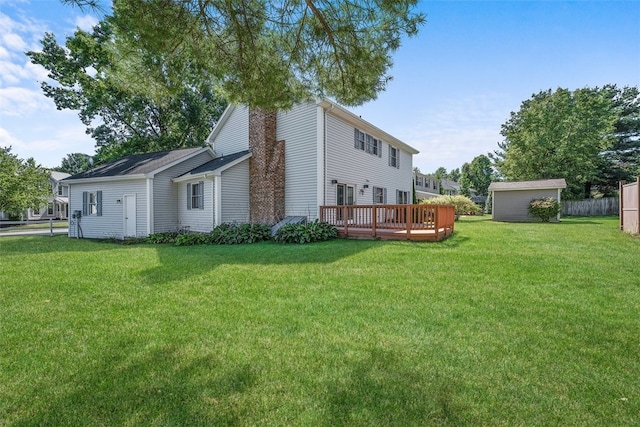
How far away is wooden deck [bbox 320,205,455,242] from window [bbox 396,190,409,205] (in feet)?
21.7

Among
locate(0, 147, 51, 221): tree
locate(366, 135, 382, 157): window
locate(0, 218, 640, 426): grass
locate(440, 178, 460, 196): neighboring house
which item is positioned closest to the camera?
locate(0, 218, 640, 426): grass

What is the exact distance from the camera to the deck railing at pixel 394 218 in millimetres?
10297

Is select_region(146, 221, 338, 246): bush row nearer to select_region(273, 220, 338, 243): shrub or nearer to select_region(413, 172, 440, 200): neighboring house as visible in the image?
select_region(273, 220, 338, 243): shrub

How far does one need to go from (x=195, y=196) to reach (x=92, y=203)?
5.78 metres

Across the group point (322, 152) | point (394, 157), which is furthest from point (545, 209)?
point (322, 152)

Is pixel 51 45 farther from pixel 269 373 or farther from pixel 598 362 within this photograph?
pixel 598 362

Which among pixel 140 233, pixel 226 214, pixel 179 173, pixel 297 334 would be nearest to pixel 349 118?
pixel 226 214

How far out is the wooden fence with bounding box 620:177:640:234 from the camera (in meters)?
10.5

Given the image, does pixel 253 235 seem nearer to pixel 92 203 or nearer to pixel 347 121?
pixel 347 121

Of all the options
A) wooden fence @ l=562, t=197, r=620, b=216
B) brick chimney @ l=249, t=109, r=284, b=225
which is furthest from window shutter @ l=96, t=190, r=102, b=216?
wooden fence @ l=562, t=197, r=620, b=216

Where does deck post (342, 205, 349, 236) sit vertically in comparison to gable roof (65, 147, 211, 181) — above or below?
below

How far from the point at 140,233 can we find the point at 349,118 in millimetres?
10394

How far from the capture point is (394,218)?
433 inches

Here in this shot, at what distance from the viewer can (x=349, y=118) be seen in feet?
45.1
